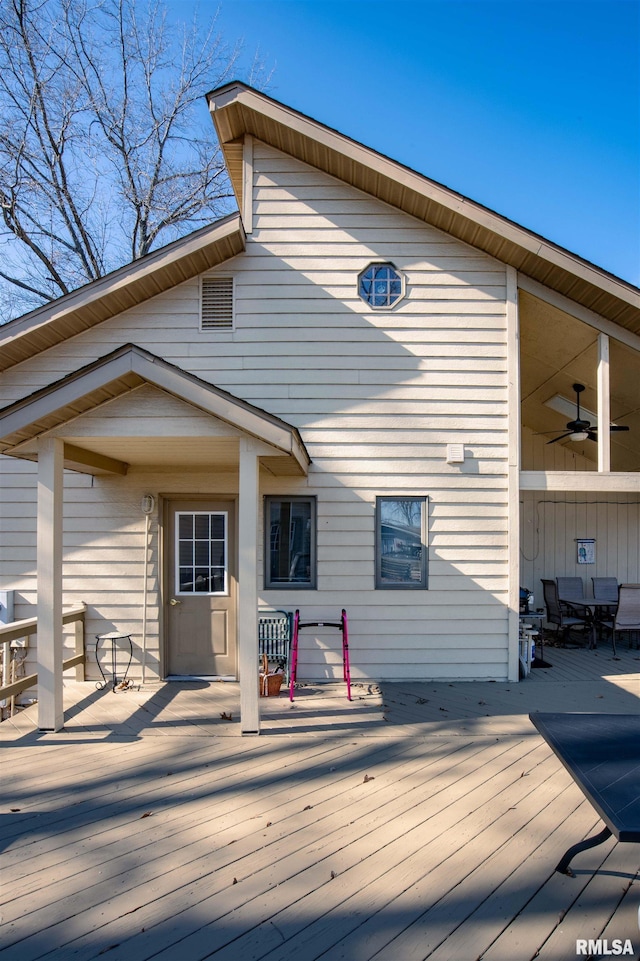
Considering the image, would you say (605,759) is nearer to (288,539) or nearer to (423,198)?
(288,539)

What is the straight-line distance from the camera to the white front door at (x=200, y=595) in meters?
6.56

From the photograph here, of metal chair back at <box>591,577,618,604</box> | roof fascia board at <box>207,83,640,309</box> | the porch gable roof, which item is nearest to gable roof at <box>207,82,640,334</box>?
roof fascia board at <box>207,83,640,309</box>

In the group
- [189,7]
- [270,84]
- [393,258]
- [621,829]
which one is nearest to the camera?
[621,829]

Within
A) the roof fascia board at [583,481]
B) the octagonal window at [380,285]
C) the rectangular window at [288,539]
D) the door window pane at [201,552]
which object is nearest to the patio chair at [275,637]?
the rectangular window at [288,539]

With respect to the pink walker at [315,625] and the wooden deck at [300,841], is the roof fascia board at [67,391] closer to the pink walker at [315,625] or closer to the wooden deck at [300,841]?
the wooden deck at [300,841]

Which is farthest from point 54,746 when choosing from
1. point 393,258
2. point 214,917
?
point 393,258

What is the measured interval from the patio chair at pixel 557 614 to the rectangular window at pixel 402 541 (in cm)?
353

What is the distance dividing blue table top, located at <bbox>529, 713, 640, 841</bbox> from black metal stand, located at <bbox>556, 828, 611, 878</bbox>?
288mm

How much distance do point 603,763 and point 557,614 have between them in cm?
660

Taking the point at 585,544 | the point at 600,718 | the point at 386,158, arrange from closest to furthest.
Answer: the point at 600,718 < the point at 386,158 < the point at 585,544

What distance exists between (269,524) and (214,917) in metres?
4.22

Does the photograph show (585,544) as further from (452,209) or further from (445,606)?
(452,209)

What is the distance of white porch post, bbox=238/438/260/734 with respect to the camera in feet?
15.1

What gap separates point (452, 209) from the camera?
241 inches
